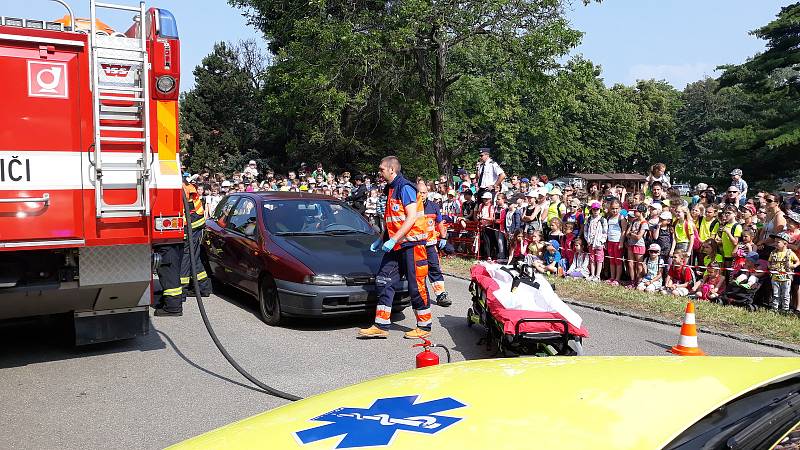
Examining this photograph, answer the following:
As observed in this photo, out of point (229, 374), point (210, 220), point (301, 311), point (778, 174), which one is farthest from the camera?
point (778, 174)

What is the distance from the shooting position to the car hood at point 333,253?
7.68m

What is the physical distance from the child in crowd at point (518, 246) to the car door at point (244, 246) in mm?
5949

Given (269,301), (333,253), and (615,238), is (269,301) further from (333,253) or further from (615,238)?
(615,238)

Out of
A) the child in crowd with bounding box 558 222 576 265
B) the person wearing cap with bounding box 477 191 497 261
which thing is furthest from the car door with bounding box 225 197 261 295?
the person wearing cap with bounding box 477 191 497 261

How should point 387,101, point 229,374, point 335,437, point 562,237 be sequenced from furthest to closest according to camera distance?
point 387,101 < point 562,237 < point 229,374 < point 335,437

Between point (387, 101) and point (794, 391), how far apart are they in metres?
26.8

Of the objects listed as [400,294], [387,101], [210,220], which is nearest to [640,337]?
[400,294]

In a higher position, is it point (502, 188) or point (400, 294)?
point (502, 188)

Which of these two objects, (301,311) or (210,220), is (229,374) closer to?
(301,311)

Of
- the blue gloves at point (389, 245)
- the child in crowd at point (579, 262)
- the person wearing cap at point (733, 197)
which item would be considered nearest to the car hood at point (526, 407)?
the blue gloves at point (389, 245)

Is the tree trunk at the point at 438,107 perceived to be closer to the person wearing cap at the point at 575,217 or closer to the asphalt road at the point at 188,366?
the person wearing cap at the point at 575,217

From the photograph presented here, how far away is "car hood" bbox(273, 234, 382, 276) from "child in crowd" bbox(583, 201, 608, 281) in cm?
528

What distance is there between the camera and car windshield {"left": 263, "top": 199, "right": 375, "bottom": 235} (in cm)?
873

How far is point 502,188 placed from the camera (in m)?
16.0
